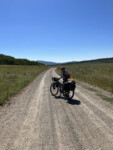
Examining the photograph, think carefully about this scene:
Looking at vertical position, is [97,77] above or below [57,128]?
above

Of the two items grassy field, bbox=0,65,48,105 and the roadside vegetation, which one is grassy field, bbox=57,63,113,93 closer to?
the roadside vegetation

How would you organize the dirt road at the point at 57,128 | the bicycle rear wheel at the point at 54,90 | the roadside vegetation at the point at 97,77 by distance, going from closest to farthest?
the dirt road at the point at 57,128 → the bicycle rear wheel at the point at 54,90 → the roadside vegetation at the point at 97,77

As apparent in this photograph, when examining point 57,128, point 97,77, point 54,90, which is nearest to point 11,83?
point 54,90

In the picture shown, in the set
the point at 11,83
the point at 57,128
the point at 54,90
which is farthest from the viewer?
the point at 11,83

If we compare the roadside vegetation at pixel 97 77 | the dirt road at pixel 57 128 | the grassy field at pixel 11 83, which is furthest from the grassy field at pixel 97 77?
the grassy field at pixel 11 83

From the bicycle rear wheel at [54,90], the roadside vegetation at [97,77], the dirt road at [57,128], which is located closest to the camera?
the dirt road at [57,128]

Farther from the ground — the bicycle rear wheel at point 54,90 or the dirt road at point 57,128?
the bicycle rear wheel at point 54,90

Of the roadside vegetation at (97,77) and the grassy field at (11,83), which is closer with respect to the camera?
the grassy field at (11,83)

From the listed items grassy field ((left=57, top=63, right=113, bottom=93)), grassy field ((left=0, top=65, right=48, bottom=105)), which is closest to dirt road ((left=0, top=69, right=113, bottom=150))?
grassy field ((left=0, top=65, right=48, bottom=105))

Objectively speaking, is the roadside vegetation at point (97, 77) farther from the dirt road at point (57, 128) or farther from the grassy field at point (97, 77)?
the dirt road at point (57, 128)

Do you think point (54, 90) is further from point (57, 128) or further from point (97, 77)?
point (97, 77)

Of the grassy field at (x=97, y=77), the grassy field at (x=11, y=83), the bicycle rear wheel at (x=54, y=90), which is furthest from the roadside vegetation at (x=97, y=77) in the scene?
the grassy field at (x=11, y=83)

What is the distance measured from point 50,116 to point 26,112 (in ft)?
4.38

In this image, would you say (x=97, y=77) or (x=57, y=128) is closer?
(x=57, y=128)
